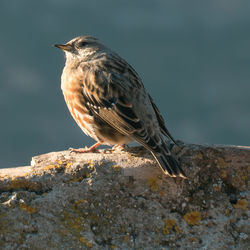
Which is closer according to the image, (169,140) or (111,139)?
(169,140)

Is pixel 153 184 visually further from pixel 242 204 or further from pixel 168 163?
pixel 242 204

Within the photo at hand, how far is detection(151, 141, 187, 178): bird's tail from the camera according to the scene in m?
3.51

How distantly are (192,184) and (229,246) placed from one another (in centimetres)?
59


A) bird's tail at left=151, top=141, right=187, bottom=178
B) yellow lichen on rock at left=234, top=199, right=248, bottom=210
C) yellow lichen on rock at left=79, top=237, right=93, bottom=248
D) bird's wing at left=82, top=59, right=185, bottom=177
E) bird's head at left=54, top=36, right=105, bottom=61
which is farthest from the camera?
bird's head at left=54, top=36, right=105, bottom=61

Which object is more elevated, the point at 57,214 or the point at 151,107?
the point at 151,107

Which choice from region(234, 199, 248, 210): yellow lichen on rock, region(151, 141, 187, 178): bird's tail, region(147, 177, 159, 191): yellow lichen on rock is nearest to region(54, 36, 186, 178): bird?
region(151, 141, 187, 178): bird's tail

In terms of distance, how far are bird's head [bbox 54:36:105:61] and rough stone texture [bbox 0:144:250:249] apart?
268cm

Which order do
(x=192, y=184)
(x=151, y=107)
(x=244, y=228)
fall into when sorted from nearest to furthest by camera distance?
(x=244, y=228)
(x=192, y=184)
(x=151, y=107)

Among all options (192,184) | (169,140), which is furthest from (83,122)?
(192,184)

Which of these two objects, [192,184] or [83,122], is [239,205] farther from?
[83,122]

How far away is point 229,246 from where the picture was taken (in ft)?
10.2

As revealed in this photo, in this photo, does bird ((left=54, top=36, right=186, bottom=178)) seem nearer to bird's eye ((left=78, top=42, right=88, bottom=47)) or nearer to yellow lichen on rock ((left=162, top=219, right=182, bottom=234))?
bird's eye ((left=78, top=42, right=88, bottom=47))

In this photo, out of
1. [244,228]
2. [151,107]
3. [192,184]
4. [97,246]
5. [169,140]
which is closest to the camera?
[97,246]

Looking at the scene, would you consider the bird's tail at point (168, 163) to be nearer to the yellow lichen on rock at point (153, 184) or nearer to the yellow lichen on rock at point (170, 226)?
the yellow lichen on rock at point (153, 184)
